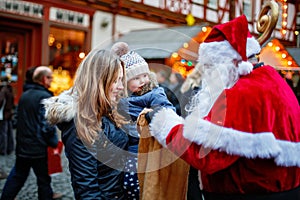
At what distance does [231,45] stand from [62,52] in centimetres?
1075

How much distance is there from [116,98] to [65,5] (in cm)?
1022

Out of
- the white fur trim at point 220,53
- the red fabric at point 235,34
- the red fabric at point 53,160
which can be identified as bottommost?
the red fabric at point 53,160

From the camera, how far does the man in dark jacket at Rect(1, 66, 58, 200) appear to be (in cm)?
450

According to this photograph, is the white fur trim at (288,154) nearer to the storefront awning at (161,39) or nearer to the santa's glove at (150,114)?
the santa's glove at (150,114)

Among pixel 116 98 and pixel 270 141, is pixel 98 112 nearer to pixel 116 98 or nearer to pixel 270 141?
pixel 116 98

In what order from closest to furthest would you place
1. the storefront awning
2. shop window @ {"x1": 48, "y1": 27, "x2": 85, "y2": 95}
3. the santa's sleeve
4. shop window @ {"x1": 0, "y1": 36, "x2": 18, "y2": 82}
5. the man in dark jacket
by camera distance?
1. the santa's sleeve
2. the man in dark jacket
3. the storefront awning
4. shop window @ {"x1": 0, "y1": 36, "x2": 18, "y2": 82}
5. shop window @ {"x1": 48, "y1": 27, "x2": 85, "y2": 95}

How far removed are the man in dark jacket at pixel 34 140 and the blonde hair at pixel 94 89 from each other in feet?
7.89

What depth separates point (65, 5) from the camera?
39.9 ft

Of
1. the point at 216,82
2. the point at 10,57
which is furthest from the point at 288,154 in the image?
the point at 10,57

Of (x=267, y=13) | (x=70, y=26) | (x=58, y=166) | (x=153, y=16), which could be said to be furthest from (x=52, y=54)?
(x=267, y=13)

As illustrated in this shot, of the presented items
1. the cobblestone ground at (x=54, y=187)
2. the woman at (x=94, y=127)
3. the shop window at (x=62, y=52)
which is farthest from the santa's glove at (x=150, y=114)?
the shop window at (x=62, y=52)

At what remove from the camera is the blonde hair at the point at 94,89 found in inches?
88.0

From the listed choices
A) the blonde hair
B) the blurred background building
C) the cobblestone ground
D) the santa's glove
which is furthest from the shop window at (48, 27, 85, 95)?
the blonde hair

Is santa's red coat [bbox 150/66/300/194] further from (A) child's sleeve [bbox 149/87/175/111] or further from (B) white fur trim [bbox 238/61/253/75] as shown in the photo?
(A) child's sleeve [bbox 149/87/175/111]
